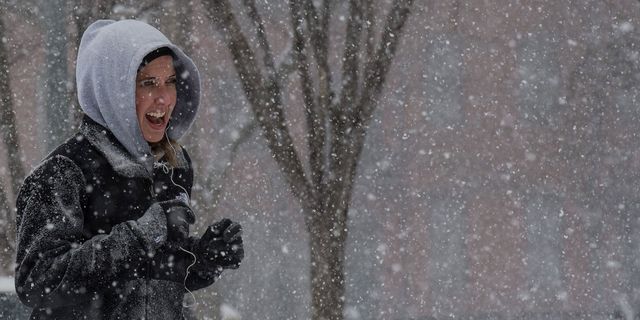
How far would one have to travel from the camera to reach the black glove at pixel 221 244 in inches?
112

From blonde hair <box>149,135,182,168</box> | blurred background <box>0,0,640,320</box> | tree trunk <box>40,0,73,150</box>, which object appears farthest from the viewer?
blurred background <box>0,0,640,320</box>

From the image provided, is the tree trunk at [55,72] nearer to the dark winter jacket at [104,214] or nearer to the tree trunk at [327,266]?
the tree trunk at [327,266]

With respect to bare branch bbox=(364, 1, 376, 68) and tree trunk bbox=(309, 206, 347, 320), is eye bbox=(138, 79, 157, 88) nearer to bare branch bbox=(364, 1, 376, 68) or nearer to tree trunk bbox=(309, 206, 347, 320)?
tree trunk bbox=(309, 206, 347, 320)

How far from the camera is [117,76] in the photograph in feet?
9.07

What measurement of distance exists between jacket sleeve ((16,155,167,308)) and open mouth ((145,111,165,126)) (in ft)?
0.92

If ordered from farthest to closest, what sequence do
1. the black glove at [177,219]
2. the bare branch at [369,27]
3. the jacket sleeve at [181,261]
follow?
the bare branch at [369,27] → the jacket sleeve at [181,261] → the black glove at [177,219]

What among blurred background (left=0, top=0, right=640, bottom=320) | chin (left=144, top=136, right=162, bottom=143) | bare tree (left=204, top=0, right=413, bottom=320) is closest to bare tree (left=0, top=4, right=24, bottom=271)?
bare tree (left=204, top=0, right=413, bottom=320)

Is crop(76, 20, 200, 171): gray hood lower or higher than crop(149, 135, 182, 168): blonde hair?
higher

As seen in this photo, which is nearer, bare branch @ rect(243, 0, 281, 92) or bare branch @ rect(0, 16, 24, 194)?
bare branch @ rect(243, 0, 281, 92)

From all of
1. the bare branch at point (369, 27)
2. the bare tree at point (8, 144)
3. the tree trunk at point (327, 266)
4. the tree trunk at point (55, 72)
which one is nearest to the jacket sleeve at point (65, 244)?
the tree trunk at point (55, 72)

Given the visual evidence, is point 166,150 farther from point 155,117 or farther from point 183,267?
→ point 183,267

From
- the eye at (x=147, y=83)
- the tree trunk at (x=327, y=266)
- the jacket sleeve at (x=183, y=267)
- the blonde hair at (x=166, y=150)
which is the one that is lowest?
the tree trunk at (x=327, y=266)

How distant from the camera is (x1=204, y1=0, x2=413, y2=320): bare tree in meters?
7.40

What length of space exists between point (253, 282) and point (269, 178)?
2989 mm
